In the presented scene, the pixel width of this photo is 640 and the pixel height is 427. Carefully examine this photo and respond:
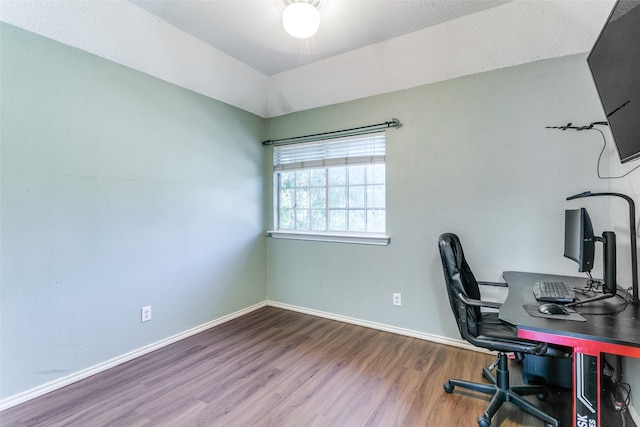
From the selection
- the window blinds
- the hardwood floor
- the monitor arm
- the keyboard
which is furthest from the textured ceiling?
the hardwood floor

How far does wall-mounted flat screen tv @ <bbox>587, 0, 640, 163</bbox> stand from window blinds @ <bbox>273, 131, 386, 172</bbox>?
65.1 inches

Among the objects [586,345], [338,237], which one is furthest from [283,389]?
[586,345]

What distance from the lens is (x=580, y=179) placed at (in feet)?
6.90

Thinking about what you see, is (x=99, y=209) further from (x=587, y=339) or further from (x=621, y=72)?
(x=621, y=72)

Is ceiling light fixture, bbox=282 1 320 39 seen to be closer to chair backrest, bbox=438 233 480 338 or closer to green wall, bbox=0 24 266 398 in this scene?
green wall, bbox=0 24 266 398

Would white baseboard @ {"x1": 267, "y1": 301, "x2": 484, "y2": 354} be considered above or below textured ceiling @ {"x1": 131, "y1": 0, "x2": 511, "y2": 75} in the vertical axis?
below

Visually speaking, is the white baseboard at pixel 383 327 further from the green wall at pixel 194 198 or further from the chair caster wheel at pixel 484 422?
the chair caster wheel at pixel 484 422

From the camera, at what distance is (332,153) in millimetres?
3209

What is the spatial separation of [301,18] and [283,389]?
8.03ft

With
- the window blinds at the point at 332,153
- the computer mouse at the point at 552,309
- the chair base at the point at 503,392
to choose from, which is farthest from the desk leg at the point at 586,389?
the window blinds at the point at 332,153

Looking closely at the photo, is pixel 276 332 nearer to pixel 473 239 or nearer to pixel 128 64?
pixel 473 239

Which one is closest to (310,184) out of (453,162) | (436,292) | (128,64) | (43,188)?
(453,162)

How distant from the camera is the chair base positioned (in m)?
1.53

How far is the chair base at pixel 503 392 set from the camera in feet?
5.03
